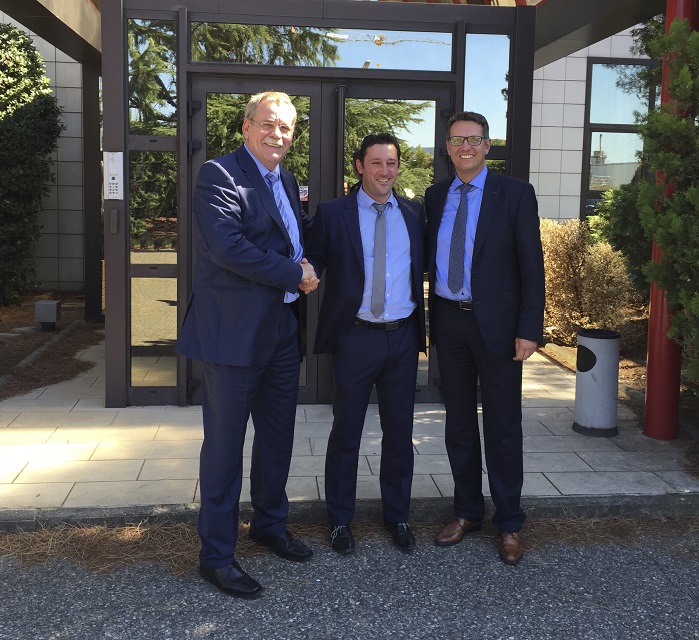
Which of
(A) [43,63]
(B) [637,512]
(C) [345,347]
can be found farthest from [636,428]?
(A) [43,63]

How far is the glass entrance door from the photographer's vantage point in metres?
5.91

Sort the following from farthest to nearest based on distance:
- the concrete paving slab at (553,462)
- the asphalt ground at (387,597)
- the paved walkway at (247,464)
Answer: the concrete paving slab at (553,462) → the paved walkway at (247,464) → the asphalt ground at (387,597)

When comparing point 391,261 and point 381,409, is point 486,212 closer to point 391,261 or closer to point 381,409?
point 391,261

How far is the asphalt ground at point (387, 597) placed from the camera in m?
3.18

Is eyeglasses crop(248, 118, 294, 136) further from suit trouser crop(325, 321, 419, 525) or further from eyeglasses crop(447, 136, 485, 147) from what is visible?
suit trouser crop(325, 321, 419, 525)

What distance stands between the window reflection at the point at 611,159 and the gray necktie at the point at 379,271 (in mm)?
9670

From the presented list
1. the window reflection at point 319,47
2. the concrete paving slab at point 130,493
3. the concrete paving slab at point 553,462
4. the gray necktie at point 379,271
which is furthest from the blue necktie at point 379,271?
the window reflection at point 319,47

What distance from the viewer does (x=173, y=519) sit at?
160 inches

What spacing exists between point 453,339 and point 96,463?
7.33ft

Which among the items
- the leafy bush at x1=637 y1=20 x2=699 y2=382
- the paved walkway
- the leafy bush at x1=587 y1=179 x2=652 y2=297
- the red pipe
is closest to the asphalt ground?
the paved walkway

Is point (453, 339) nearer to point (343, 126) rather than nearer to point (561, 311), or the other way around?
point (343, 126)

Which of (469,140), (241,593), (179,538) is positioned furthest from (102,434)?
(469,140)

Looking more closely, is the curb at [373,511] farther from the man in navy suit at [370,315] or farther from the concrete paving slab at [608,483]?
the man in navy suit at [370,315]

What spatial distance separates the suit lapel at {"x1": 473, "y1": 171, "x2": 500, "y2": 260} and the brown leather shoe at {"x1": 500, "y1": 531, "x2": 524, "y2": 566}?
4.24 ft
